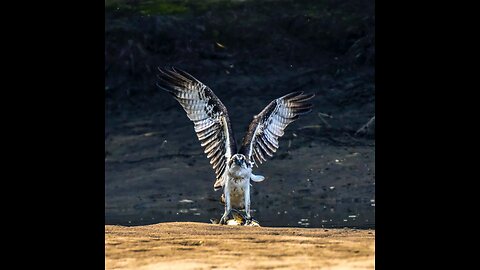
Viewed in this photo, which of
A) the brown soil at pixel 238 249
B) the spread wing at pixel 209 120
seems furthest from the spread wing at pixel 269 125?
the brown soil at pixel 238 249

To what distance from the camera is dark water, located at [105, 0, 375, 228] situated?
13.2m

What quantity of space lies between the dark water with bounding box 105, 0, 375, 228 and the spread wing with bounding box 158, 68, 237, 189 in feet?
4.95

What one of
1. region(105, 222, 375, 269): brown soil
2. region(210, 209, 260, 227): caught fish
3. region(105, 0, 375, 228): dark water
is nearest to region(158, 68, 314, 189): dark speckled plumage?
region(210, 209, 260, 227): caught fish

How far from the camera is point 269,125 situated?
10789mm

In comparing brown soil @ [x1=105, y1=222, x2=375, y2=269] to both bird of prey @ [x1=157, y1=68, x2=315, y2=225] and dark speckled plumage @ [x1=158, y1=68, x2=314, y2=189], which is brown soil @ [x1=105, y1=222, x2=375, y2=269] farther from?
dark speckled plumage @ [x1=158, y1=68, x2=314, y2=189]

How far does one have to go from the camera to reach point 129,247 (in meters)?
7.86

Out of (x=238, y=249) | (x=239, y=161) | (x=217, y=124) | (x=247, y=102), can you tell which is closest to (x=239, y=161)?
(x=239, y=161)

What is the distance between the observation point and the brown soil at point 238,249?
23.7 ft
